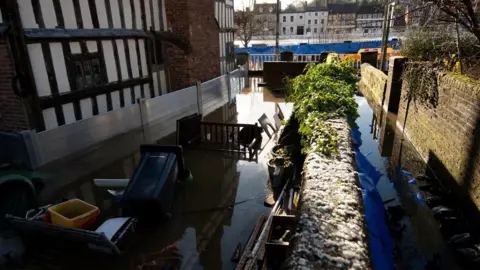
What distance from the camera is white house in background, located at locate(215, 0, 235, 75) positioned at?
12344mm

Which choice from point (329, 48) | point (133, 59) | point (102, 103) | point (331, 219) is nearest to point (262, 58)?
point (329, 48)

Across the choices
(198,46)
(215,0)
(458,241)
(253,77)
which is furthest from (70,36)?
(253,77)

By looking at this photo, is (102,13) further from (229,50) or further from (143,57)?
(229,50)

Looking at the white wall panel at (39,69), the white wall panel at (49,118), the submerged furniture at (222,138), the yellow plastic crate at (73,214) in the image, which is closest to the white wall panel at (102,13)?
the white wall panel at (39,69)

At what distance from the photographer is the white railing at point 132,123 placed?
18.5 feet

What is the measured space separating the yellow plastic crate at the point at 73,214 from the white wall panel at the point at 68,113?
281 cm

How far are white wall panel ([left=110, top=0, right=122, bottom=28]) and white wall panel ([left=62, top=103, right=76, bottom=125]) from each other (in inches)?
93.6

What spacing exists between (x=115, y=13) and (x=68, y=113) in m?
2.82

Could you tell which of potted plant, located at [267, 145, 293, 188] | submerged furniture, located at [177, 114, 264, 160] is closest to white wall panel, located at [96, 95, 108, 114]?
submerged furniture, located at [177, 114, 264, 160]

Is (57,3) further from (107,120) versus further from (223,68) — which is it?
(223,68)

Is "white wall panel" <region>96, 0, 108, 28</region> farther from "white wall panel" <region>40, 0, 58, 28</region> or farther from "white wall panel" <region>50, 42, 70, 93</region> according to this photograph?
"white wall panel" <region>50, 42, 70, 93</region>

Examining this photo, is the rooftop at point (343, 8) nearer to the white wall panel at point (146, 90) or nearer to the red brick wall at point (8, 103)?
the white wall panel at point (146, 90)

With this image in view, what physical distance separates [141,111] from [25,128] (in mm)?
2684

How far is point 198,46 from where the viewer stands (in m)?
10.3
